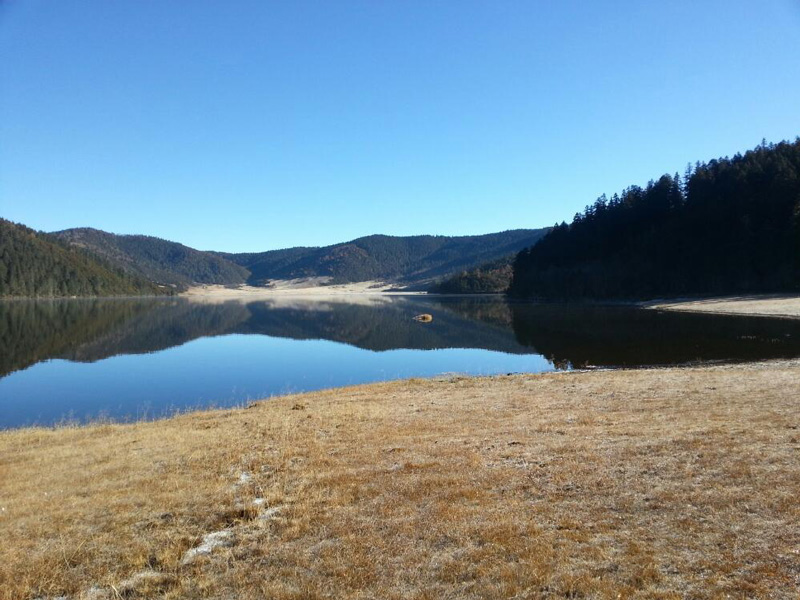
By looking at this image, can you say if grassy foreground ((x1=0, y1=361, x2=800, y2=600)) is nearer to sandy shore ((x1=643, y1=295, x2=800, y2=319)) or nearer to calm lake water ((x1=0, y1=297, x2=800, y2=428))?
calm lake water ((x1=0, y1=297, x2=800, y2=428))

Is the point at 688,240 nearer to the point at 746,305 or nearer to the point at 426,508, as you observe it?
the point at 746,305

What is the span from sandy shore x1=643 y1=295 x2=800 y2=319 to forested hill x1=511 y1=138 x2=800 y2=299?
1017 cm

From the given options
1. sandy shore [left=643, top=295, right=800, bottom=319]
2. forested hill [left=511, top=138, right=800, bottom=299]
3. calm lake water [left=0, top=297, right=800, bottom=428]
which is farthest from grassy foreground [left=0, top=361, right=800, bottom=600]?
forested hill [left=511, top=138, right=800, bottom=299]

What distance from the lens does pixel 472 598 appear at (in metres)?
6.18

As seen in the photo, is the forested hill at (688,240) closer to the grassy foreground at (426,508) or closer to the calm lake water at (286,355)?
the calm lake water at (286,355)

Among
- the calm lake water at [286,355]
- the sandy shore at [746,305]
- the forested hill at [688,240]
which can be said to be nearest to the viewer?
the calm lake water at [286,355]

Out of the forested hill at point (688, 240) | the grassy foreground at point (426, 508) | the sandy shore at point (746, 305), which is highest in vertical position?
the forested hill at point (688, 240)

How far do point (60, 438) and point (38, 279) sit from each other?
20390cm

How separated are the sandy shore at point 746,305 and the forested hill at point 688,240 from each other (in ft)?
33.4

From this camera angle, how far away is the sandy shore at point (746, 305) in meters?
69.5

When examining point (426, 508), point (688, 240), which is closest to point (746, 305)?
point (688, 240)

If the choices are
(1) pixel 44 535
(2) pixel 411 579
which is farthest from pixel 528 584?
(1) pixel 44 535

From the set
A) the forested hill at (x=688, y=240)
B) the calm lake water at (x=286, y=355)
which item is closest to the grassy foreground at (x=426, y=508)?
the calm lake water at (x=286, y=355)

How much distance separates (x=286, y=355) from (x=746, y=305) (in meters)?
72.7
